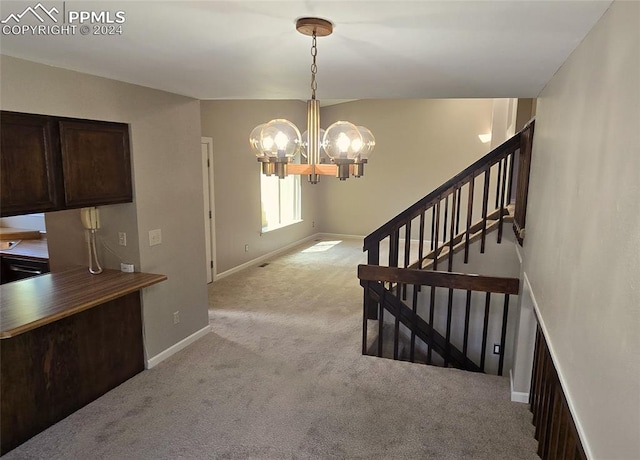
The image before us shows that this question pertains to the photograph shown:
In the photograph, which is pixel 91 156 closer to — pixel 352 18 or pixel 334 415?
pixel 352 18

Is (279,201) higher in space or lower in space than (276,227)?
higher

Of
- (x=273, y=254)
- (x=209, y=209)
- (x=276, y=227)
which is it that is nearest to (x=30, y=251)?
(x=209, y=209)

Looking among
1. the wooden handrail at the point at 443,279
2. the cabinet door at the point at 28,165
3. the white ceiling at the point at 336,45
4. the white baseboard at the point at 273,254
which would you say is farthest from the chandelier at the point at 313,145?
the white baseboard at the point at 273,254

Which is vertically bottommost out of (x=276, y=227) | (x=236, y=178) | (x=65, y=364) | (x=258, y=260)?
(x=258, y=260)

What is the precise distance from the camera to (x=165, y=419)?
2758mm

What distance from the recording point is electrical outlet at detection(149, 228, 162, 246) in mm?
3385

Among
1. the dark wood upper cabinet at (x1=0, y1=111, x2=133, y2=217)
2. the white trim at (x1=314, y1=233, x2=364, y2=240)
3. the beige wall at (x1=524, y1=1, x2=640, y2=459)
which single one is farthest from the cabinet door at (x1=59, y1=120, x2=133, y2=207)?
the white trim at (x1=314, y1=233, x2=364, y2=240)

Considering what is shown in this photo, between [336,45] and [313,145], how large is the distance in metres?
0.65

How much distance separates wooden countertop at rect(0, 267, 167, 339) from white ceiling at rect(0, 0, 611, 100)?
4.94 ft

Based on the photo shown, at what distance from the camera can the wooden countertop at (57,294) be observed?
236cm

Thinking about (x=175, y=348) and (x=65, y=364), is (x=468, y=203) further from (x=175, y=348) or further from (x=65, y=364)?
(x=65, y=364)

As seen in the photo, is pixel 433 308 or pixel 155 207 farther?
pixel 433 308

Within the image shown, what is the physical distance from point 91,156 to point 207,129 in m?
2.92

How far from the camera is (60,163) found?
A: 2.69 meters
